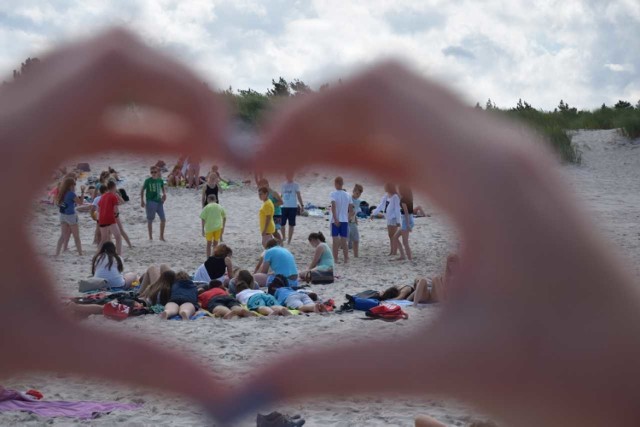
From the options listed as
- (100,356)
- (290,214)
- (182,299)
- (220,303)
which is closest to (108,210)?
(290,214)

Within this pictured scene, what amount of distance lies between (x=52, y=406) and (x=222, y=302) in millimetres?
3574

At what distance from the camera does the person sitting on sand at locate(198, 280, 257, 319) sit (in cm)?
827

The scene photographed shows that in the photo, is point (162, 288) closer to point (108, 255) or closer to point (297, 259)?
point (108, 255)

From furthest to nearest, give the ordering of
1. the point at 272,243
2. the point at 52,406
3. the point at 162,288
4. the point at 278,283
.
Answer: the point at 272,243 < the point at 278,283 < the point at 162,288 < the point at 52,406

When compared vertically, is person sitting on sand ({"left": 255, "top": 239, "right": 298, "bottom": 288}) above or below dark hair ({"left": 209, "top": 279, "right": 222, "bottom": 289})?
above

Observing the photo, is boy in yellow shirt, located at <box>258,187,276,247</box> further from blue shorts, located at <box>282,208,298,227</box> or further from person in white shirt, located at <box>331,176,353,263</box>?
blue shorts, located at <box>282,208,298,227</box>

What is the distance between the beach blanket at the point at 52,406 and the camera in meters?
5.10

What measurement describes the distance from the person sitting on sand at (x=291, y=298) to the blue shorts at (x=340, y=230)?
3.18 metres

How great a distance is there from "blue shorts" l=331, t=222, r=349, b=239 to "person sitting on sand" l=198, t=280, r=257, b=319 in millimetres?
3954

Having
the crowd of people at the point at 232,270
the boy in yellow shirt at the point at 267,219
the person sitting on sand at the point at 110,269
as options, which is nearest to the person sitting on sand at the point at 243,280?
the crowd of people at the point at 232,270

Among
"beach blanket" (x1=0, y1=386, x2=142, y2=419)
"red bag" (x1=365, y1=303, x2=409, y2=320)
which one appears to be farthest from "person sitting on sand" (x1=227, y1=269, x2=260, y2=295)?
"beach blanket" (x1=0, y1=386, x2=142, y2=419)

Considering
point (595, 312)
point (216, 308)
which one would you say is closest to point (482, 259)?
point (595, 312)

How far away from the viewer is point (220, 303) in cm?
862

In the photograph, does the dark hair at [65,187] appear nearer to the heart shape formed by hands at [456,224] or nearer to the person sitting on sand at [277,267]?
the person sitting on sand at [277,267]
